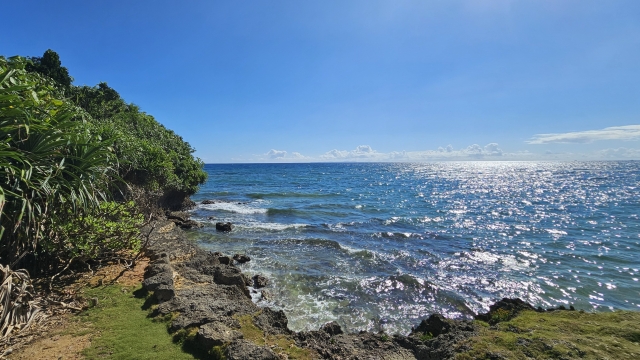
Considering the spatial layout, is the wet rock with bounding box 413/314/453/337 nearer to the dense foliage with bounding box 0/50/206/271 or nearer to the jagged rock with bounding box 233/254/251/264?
the dense foliage with bounding box 0/50/206/271

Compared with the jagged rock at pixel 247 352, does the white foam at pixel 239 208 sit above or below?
below

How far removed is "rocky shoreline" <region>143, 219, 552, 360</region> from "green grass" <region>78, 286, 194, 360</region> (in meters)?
0.29

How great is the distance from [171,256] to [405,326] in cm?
814

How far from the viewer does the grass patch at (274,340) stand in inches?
212

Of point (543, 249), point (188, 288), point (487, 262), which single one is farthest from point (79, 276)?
point (543, 249)

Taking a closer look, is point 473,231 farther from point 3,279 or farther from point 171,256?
point 3,279

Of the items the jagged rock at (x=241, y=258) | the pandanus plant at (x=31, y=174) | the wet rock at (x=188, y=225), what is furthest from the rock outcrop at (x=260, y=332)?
the wet rock at (x=188, y=225)

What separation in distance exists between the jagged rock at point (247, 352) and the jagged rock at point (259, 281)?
Result: 19.4ft

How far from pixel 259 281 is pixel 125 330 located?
18.2 ft

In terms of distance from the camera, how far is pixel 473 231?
2070cm

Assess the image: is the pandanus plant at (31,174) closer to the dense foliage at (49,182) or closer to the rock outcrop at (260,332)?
the dense foliage at (49,182)

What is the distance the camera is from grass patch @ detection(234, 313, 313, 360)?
5.39 m

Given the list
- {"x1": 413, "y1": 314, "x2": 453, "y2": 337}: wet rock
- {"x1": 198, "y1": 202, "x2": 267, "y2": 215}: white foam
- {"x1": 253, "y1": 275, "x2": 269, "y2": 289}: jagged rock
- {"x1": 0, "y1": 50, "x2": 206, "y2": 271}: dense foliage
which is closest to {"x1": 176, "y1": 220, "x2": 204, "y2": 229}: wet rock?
{"x1": 198, "y1": 202, "x2": 267, "y2": 215}: white foam

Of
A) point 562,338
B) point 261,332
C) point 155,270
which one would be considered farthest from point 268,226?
point 562,338
